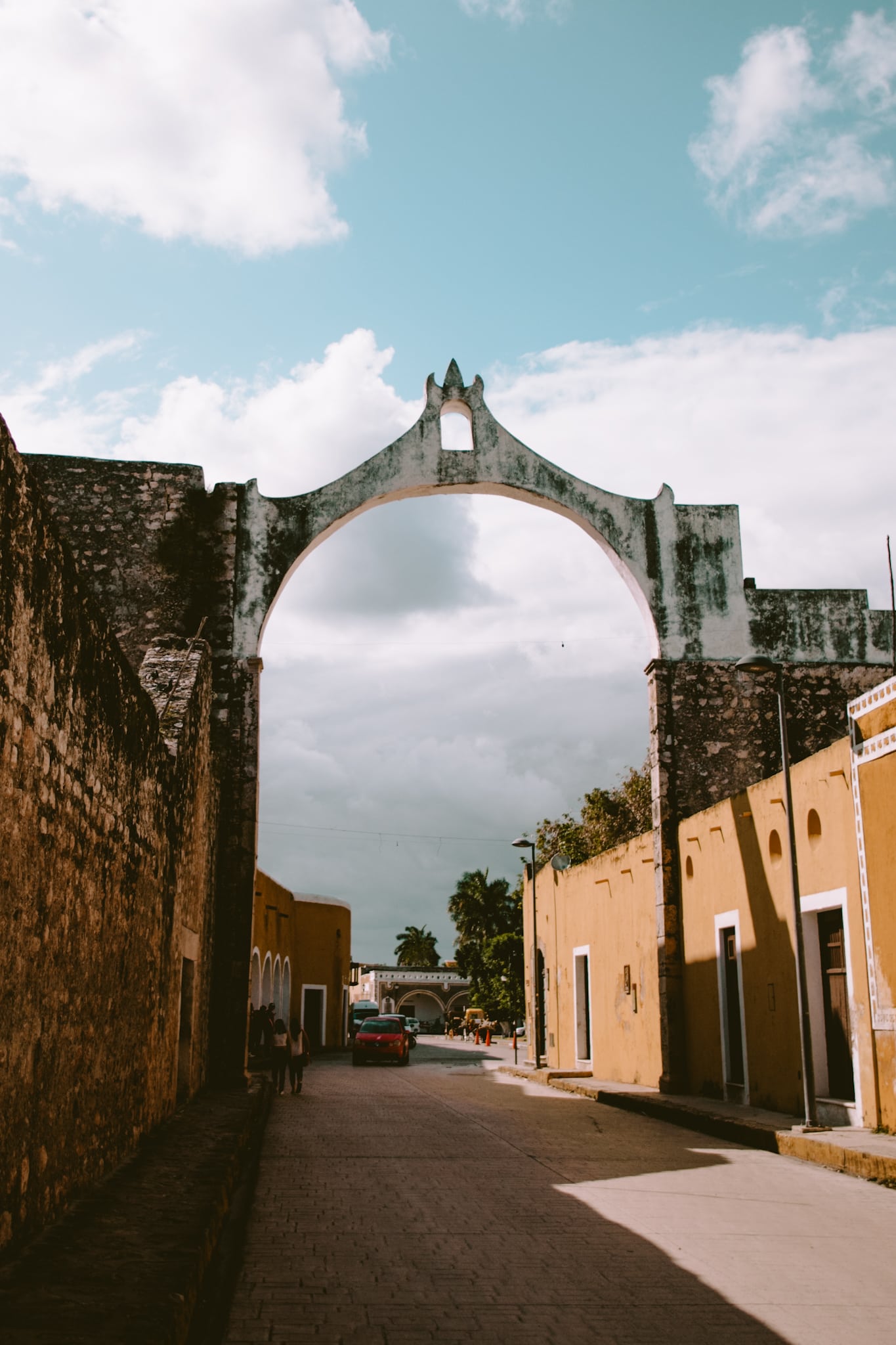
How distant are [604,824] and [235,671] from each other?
76.6 ft

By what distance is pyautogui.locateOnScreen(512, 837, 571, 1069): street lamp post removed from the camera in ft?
77.5

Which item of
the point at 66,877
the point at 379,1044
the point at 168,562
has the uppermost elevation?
the point at 168,562

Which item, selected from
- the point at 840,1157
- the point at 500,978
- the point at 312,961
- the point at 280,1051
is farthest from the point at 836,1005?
the point at 500,978

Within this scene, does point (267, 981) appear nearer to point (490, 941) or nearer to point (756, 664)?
point (756, 664)

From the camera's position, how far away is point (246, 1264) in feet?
19.2

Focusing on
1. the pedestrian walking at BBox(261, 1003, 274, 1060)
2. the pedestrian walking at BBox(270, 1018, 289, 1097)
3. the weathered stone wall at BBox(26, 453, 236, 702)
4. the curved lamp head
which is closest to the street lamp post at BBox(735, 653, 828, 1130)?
the curved lamp head

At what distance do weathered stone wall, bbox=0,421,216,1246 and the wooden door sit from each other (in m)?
6.26

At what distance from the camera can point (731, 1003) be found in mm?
14609

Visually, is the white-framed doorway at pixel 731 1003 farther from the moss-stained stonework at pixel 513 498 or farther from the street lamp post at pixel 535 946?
the street lamp post at pixel 535 946

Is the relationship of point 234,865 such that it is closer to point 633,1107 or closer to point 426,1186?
point 633,1107

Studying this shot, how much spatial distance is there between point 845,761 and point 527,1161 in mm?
4403

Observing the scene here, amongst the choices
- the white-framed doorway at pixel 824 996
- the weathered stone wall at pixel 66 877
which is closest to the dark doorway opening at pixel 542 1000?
the white-framed doorway at pixel 824 996

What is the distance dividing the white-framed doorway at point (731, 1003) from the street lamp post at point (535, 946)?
27.4 feet

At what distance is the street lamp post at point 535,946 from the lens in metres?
23.6
